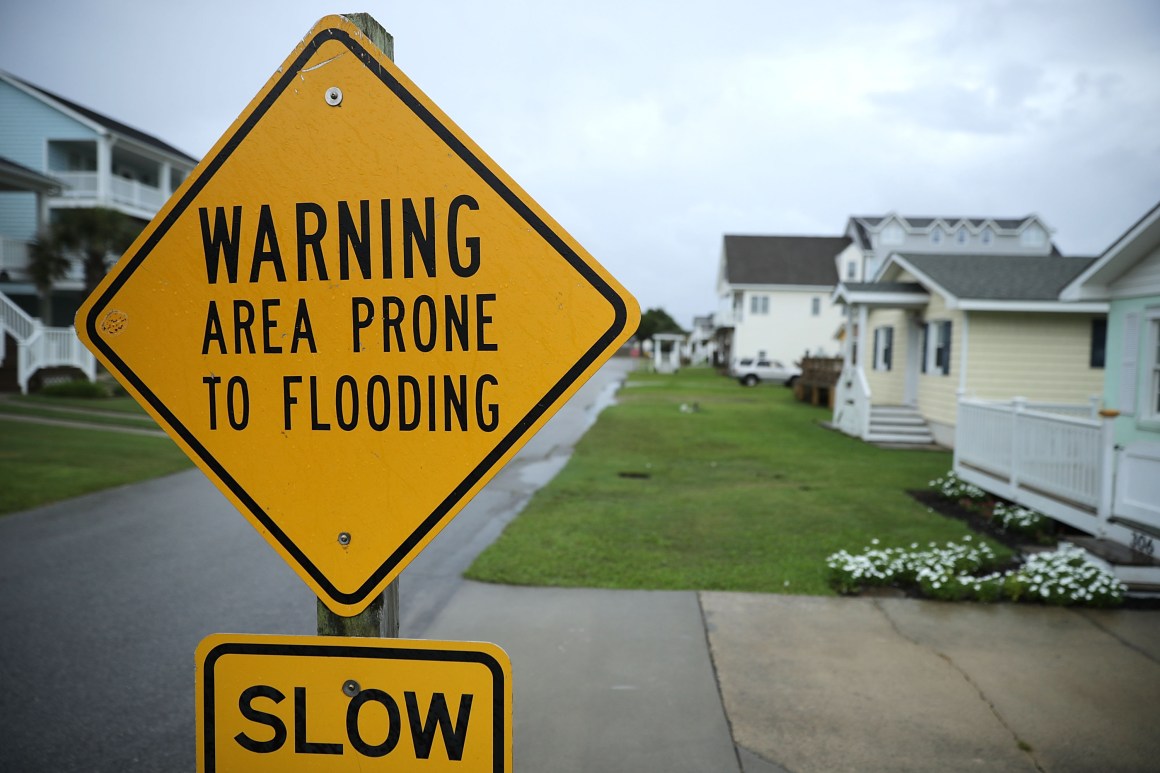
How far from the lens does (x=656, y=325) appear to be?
119 meters

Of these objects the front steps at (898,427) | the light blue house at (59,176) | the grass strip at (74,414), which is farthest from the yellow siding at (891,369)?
the light blue house at (59,176)

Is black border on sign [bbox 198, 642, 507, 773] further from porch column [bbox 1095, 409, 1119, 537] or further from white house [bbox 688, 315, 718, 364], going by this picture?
white house [bbox 688, 315, 718, 364]

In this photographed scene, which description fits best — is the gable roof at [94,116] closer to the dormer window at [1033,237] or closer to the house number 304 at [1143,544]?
the house number 304 at [1143,544]

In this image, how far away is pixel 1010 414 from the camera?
37.3 ft

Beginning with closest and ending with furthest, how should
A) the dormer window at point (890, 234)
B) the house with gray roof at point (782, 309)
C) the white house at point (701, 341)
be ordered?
the dormer window at point (890, 234), the house with gray roof at point (782, 309), the white house at point (701, 341)

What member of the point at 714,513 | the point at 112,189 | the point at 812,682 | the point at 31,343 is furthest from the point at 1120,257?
the point at 112,189

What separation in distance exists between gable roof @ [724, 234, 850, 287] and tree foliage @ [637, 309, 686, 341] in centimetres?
5427

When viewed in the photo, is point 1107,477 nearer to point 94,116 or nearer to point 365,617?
point 365,617

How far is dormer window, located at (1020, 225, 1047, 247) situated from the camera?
49594 mm

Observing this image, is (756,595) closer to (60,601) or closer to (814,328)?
(60,601)

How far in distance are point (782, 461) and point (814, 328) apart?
38.6m

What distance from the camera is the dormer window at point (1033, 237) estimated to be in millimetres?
49594

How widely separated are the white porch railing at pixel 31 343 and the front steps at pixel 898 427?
21.5 metres

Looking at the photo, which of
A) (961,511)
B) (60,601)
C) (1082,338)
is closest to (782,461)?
(961,511)
